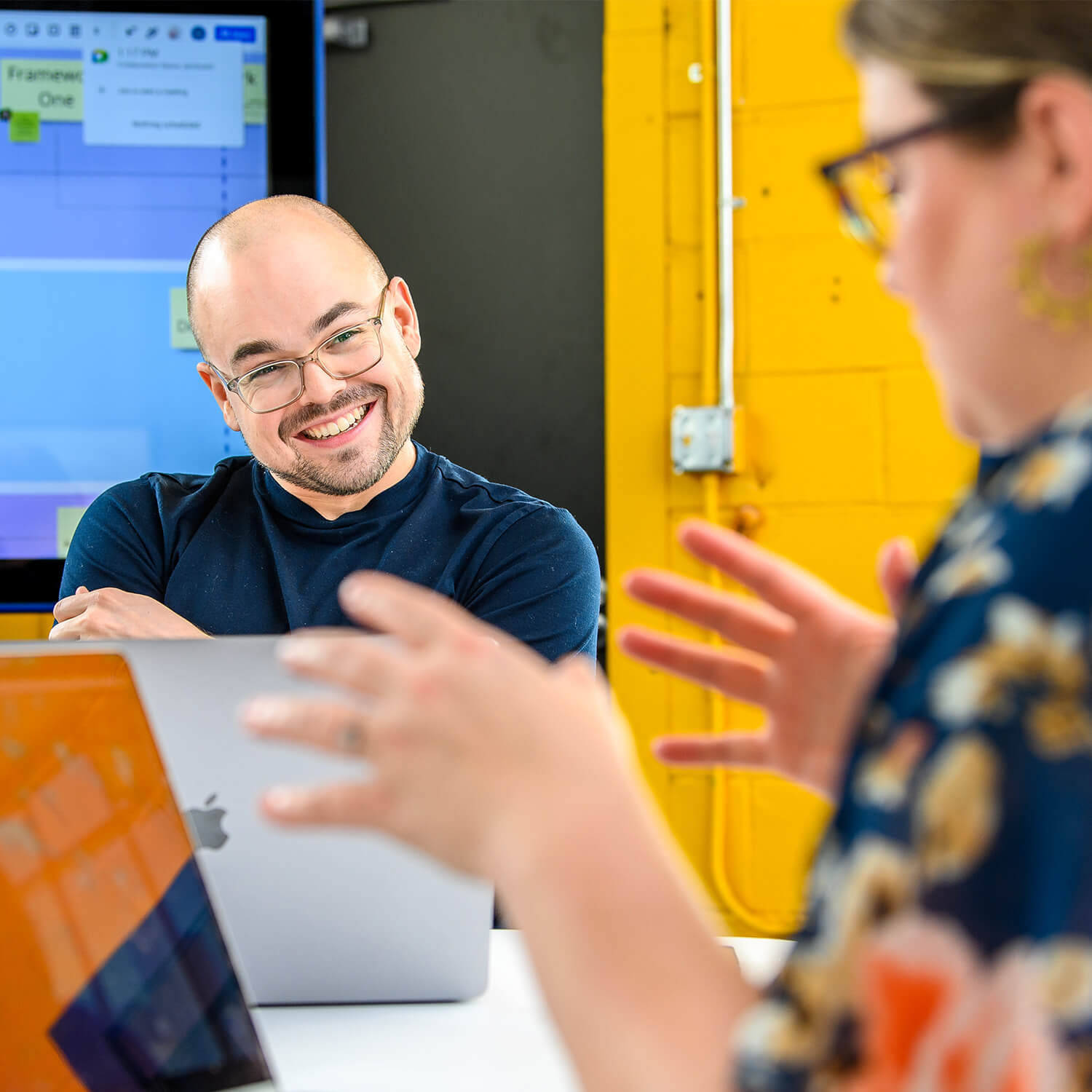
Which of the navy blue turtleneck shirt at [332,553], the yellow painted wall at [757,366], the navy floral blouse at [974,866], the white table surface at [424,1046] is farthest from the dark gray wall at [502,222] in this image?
the navy floral blouse at [974,866]

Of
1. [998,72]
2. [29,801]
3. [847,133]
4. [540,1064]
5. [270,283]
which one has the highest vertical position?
[847,133]

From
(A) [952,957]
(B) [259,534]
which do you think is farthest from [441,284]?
(A) [952,957]

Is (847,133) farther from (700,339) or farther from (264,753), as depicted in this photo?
(264,753)

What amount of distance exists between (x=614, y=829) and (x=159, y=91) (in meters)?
1.82

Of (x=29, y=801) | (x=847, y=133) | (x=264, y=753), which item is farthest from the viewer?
(x=847, y=133)

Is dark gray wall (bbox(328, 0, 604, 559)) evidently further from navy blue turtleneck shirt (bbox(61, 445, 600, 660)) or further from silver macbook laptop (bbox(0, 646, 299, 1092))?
silver macbook laptop (bbox(0, 646, 299, 1092))

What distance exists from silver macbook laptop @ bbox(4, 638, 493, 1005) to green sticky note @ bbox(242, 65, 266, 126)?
1.37 metres

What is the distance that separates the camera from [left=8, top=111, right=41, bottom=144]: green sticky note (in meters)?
1.91

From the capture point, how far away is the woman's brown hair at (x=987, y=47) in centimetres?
44

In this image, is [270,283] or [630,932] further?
[270,283]

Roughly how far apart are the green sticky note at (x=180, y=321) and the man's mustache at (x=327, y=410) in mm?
382

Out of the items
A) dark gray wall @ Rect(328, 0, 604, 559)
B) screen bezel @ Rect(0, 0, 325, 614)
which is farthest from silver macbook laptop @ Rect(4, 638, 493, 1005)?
dark gray wall @ Rect(328, 0, 604, 559)

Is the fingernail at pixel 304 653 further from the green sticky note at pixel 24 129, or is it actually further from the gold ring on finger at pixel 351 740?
the green sticky note at pixel 24 129

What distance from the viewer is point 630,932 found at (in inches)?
16.4
